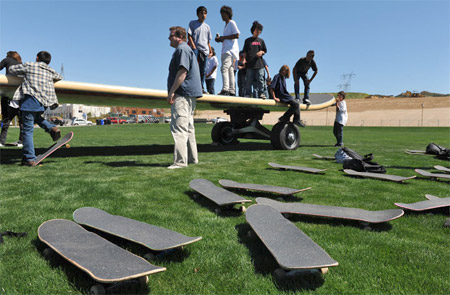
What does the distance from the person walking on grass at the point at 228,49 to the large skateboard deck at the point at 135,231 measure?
6534mm

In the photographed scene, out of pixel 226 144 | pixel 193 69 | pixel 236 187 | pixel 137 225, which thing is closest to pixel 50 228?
pixel 137 225

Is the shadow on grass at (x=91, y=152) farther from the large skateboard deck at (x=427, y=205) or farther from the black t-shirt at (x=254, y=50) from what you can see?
the large skateboard deck at (x=427, y=205)

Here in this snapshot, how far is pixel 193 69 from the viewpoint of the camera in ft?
17.6

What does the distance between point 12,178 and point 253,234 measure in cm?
373

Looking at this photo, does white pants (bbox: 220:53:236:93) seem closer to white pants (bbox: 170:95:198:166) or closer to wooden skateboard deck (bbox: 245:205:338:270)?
white pants (bbox: 170:95:198:166)

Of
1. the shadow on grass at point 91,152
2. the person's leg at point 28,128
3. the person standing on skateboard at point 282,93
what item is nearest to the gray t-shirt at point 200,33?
the person standing on skateboard at point 282,93

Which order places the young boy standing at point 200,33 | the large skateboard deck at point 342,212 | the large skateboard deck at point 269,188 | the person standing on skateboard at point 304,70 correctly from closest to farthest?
1. the large skateboard deck at point 342,212
2. the large skateboard deck at point 269,188
3. the young boy standing at point 200,33
4. the person standing on skateboard at point 304,70

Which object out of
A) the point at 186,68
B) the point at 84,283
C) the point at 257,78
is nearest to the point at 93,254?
the point at 84,283

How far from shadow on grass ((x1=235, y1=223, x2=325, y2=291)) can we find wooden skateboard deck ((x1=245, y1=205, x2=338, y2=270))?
92 mm

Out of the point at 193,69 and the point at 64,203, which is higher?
the point at 193,69

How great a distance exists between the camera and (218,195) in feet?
10.3

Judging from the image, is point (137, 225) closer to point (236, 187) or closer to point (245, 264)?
point (245, 264)

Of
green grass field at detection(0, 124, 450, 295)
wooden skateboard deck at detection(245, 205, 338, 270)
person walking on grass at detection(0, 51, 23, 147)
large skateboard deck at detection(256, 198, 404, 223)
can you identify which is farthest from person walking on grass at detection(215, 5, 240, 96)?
wooden skateboard deck at detection(245, 205, 338, 270)

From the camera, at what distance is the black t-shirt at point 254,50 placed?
8.51 m
